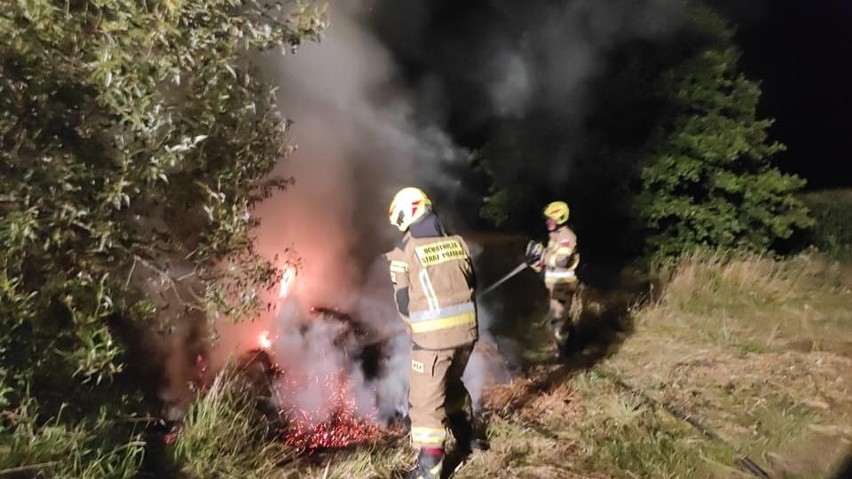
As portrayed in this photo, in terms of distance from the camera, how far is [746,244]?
10352mm

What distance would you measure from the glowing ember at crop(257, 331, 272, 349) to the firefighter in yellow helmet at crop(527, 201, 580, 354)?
2.73 m

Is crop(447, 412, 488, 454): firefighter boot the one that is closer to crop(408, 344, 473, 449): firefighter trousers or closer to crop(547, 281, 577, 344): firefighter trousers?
crop(408, 344, 473, 449): firefighter trousers

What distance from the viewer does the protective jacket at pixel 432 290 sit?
14.3 ft

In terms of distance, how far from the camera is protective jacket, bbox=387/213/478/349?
4.35 meters

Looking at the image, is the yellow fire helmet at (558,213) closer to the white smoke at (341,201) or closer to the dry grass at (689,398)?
the dry grass at (689,398)

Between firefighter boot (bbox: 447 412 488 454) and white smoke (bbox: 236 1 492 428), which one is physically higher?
white smoke (bbox: 236 1 492 428)

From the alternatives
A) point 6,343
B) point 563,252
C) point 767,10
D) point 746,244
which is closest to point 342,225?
point 563,252

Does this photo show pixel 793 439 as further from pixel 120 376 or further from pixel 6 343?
pixel 6 343

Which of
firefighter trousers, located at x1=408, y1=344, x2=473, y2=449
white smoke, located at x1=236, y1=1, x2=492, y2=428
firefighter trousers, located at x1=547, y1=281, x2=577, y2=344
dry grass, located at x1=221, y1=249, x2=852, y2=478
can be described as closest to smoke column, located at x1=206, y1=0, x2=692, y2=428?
white smoke, located at x1=236, y1=1, x2=492, y2=428

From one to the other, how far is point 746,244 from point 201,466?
8689 mm

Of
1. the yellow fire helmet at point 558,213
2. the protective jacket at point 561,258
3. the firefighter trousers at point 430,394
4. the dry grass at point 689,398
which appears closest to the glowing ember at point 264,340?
the dry grass at point 689,398

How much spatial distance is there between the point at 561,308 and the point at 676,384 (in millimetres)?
1410

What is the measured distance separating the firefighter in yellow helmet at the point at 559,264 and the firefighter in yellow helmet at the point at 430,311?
283 centimetres

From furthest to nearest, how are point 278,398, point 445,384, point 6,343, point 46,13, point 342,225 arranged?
1. point 342,225
2. point 278,398
3. point 445,384
4. point 6,343
5. point 46,13
